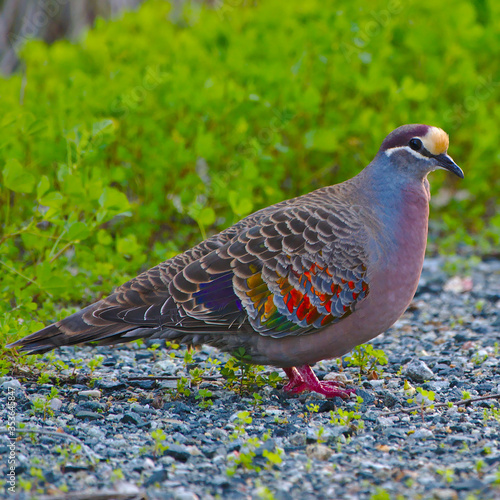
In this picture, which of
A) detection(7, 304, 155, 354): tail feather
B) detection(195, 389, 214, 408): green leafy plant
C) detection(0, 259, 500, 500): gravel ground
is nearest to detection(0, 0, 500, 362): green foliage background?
detection(7, 304, 155, 354): tail feather

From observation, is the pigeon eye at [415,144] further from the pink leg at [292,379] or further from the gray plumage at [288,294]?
the pink leg at [292,379]

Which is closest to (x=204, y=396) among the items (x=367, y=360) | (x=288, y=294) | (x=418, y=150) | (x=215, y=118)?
(x=288, y=294)

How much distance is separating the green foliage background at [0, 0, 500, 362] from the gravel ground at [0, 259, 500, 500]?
33.3 inches

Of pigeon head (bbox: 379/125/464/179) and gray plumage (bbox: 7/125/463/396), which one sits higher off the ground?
pigeon head (bbox: 379/125/464/179)

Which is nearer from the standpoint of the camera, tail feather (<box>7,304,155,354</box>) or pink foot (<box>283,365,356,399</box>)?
tail feather (<box>7,304,155,354</box>)

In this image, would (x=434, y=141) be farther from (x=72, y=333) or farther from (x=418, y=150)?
(x=72, y=333)

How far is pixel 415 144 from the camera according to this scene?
194 inches

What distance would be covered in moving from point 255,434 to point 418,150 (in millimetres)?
2020

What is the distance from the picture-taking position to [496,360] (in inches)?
209

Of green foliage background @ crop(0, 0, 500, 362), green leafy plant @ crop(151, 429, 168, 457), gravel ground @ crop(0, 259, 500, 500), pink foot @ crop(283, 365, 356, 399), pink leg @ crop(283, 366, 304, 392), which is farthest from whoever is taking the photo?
green foliage background @ crop(0, 0, 500, 362)

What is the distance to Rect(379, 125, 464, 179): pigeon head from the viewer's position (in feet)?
16.1

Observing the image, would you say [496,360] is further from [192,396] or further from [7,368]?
[7,368]

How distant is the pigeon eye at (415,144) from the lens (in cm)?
491

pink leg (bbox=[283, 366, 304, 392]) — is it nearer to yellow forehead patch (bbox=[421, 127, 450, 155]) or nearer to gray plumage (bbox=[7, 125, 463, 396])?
gray plumage (bbox=[7, 125, 463, 396])
